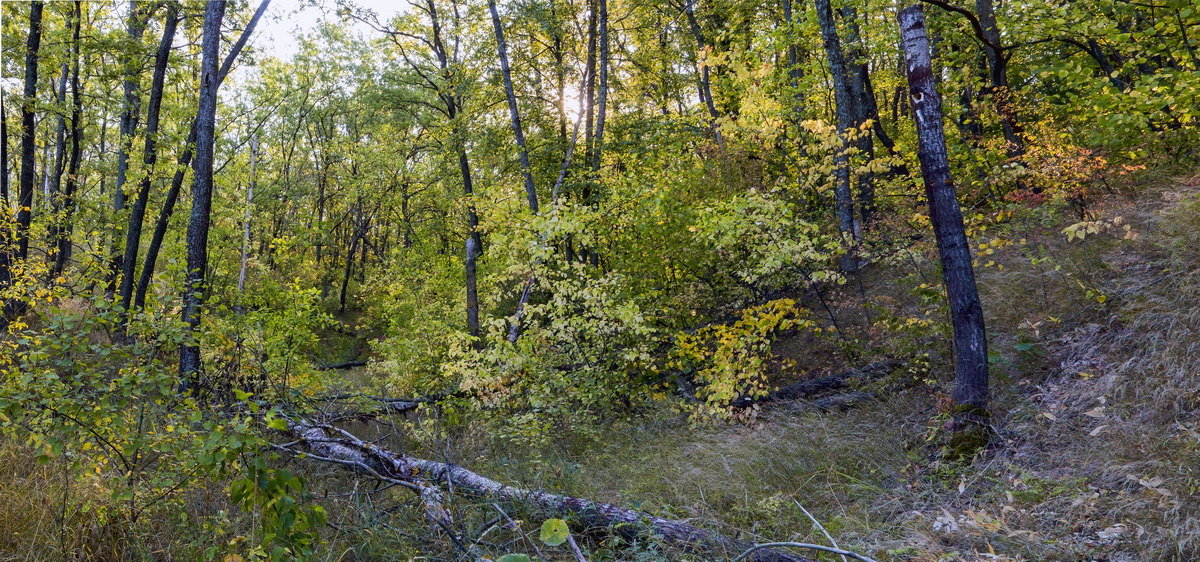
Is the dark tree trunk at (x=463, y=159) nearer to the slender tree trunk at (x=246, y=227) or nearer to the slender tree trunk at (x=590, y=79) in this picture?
the slender tree trunk at (x=590, y=79)

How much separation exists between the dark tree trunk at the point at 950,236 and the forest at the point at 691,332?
1.0 inches

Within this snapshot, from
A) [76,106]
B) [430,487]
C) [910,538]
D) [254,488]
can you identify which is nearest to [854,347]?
[910,538]

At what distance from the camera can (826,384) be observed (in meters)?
7.56

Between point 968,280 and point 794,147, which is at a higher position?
point 794,147

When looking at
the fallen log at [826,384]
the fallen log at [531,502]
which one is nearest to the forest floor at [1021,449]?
the fallen log at [531,502]

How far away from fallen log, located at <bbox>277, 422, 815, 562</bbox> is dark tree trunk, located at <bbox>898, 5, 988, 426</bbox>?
252cm

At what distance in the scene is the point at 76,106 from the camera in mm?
11836

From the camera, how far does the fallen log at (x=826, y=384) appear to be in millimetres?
7051

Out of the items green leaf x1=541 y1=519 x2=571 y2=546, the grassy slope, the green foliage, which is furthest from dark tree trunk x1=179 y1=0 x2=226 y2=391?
green leaf x1=541 y1=519 x2=571 y2=546

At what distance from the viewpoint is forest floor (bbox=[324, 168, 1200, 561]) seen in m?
3.60

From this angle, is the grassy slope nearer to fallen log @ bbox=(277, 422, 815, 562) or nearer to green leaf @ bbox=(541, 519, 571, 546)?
fallen log @ bbox=(277, 422, 815, 562)

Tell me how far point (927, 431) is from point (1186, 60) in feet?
16.6

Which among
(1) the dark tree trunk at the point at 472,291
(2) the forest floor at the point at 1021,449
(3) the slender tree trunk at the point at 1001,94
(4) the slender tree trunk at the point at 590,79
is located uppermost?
(4) the slender tree trunk at the point at 590,79

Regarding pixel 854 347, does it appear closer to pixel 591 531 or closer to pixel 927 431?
pixel 927 431
